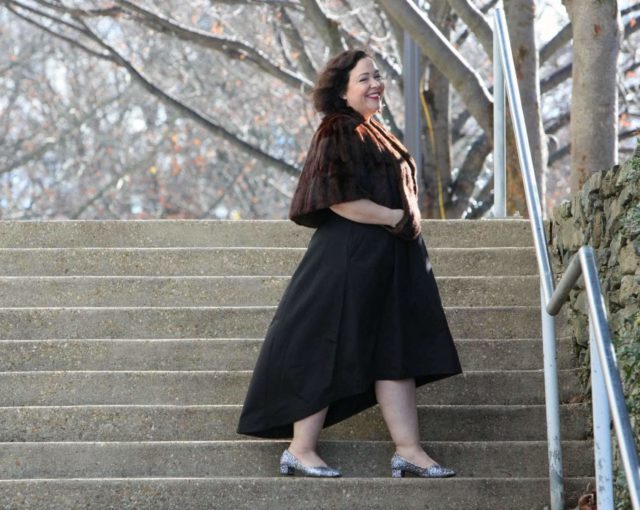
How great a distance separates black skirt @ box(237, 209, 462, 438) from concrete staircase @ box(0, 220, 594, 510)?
0.88 ft

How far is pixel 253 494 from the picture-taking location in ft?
15.8

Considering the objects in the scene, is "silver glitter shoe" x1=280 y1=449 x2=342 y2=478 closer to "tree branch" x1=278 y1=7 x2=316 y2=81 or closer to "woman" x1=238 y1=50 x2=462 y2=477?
"woman" x1=238 y1=50 x2=462 y2=477

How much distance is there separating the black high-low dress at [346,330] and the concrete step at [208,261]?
4.98 ft

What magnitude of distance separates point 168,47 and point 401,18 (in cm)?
→ 1277

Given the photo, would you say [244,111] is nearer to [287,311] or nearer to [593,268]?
[287,311]

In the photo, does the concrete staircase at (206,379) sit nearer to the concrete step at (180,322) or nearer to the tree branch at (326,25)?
the concrete step at (180,322)

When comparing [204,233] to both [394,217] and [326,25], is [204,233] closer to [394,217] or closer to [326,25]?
[394,217]

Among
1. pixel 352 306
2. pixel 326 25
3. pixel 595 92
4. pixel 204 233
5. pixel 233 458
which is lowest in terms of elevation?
pixel 233 458

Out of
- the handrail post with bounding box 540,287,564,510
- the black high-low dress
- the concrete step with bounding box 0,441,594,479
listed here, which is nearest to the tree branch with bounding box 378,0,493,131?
the black high-low dress

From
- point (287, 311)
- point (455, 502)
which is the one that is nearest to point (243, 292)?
point (287, 311)

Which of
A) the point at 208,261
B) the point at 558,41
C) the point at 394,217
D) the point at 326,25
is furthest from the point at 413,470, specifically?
the point at 326,25

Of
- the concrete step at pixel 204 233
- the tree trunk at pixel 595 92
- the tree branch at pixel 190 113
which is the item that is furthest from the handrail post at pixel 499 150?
the tree branch at pixel 190 113

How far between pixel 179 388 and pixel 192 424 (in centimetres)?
25

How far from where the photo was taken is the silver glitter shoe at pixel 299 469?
4.86 meters
